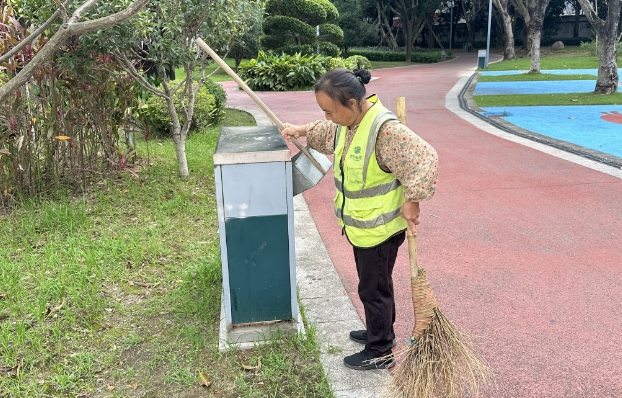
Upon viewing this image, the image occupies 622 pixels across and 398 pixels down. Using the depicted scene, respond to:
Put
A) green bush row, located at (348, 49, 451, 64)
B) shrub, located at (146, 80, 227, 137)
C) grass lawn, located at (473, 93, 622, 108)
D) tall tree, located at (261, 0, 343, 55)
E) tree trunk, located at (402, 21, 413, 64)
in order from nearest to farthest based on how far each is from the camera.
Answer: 1. shrub, located at (146, 80, 227, 137)
2. grass lawn, located at (473, 93, 622, 108)
3. tall tree, located at (261, 0, 343, 55)
4. tree trunk, located at (402, 21, 413, 64)
5. green bush row, located at (348, 49, 451, 64)

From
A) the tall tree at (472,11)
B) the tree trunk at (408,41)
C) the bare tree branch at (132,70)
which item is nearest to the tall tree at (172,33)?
the bare tree branch at (132,70)

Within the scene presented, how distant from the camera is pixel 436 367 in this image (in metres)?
2.39

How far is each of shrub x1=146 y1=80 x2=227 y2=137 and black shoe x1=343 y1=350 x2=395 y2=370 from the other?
5478 mm

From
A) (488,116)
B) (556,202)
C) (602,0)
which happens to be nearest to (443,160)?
(556,202)

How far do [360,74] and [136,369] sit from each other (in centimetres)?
180

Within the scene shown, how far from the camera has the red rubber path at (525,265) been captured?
275 centimetres

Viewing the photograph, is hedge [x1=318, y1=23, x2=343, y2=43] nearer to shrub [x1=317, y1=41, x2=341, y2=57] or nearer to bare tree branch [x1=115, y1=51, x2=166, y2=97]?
shrub [x1=317, y1=41, x2=341, y2=57]

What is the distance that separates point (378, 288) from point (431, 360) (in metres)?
0.40

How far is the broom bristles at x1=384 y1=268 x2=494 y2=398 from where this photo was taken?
2352 mm

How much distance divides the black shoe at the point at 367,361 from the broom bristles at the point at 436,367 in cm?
22

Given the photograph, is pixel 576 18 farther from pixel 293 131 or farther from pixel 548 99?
pixel 293 131

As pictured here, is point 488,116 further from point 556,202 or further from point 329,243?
point 329,243

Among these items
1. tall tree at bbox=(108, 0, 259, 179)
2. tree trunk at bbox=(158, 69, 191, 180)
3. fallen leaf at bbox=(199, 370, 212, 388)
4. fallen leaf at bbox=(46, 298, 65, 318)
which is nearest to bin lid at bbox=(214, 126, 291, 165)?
fallen leaf at bbox=(199, 370, 212, 388)

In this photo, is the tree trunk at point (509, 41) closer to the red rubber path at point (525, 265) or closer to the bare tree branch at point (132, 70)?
the red rubber path at point (525, 265)
